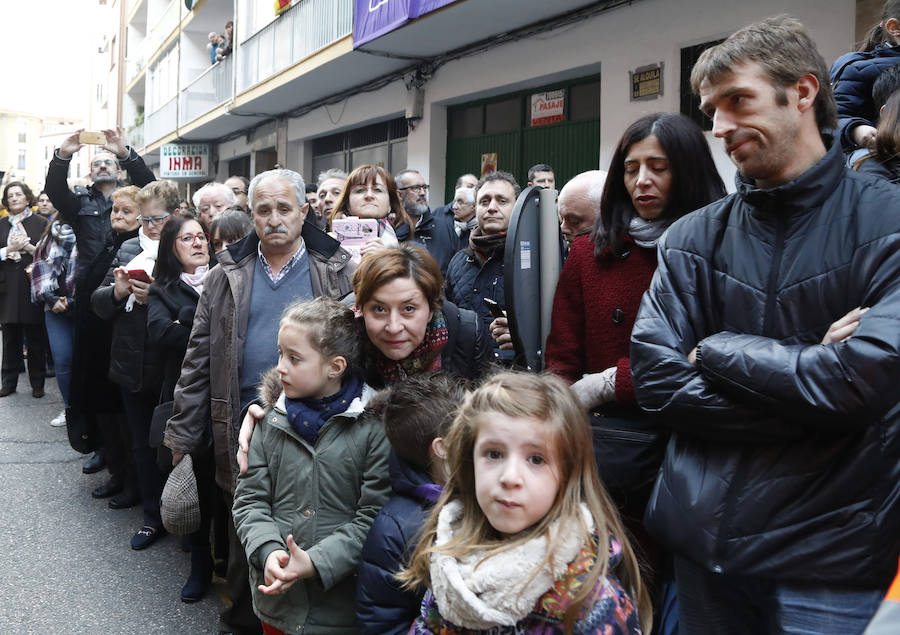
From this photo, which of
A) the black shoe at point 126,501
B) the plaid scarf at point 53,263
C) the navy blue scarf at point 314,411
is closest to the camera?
the navy blue scarf at point 314,411

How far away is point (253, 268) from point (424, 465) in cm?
169

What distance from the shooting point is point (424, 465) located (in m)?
2.48

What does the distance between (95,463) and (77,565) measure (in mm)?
2159

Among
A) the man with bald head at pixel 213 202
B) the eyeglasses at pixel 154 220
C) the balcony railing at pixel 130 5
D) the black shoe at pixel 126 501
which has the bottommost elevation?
the black shoe at pixel 126 501

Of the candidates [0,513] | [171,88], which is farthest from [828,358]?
[171,88]

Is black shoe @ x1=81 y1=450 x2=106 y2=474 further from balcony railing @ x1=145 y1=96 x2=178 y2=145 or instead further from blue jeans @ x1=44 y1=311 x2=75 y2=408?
balcony railing @ x1=145 y1=96 x2=178 y2=145

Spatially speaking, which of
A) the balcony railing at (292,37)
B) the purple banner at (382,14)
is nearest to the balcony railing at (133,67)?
the balcony railing at (292,37)

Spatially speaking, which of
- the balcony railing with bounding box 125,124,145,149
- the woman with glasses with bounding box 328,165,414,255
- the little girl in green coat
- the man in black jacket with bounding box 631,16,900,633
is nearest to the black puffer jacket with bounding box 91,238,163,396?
the woman with glasses with bounding box 328,165,414,255

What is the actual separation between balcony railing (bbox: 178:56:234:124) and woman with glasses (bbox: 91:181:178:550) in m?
14.2

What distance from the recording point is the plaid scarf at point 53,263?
25.4 ft

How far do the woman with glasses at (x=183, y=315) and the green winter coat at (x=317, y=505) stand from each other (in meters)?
1.37

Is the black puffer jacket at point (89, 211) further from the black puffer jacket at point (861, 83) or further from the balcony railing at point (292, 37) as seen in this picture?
the balcony railing at point (292, 37)

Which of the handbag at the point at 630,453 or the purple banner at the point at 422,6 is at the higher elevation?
the purple banner at the point at 422,6

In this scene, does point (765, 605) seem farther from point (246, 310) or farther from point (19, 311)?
point (19, 311)
